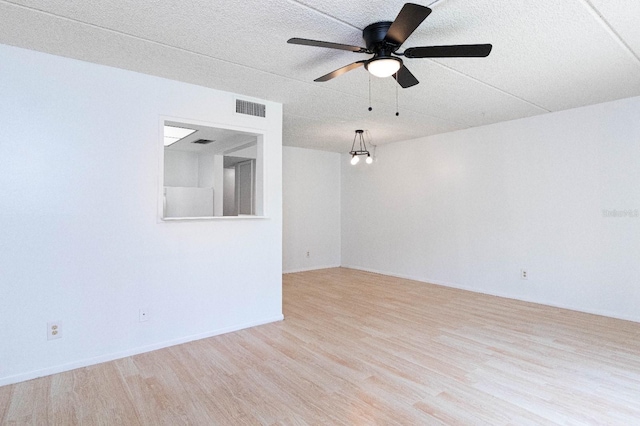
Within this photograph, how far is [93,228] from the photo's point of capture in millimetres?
2777

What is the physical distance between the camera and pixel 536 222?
4.53 metres

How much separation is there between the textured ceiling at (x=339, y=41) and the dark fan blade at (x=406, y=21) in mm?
196

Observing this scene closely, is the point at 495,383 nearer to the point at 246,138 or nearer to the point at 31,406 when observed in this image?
the point at 31,406

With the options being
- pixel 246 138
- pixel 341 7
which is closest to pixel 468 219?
pixel 246 138

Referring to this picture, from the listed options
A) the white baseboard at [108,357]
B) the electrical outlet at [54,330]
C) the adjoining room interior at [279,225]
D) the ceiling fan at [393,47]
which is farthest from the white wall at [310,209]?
the ceiling fan at [393,47]

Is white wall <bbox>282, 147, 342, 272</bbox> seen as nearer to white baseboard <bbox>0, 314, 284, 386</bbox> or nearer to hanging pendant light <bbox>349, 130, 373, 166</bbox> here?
hanging pendant light <bbox>349, 130, 373, 166</bbox>

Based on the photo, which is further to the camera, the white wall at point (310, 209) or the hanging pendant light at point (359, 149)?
the white wall at point (310, 209)

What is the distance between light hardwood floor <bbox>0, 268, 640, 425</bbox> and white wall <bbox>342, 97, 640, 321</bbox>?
0.64 m

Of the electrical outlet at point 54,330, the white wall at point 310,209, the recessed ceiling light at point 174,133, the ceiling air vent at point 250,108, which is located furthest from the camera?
the white wall at point 310,209

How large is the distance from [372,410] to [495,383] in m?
0.97

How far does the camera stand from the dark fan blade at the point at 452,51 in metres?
2.00

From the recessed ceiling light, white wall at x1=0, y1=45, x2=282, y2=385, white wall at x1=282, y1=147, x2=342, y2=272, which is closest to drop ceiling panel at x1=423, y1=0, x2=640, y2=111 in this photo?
white wall at x1=0, y1=45, x2=282, y2=385

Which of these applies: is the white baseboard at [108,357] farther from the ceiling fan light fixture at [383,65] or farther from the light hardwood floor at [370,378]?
the ceiling fan light fixture at [383,65]

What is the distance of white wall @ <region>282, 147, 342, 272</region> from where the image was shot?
22.1ft
